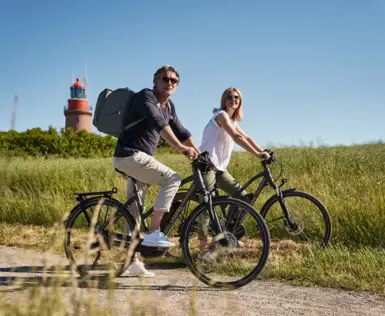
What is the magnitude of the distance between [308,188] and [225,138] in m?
3.59

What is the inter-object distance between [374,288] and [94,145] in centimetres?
2773

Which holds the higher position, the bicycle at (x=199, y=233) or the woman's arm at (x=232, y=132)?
the woman's arm at (x=232, y=132)

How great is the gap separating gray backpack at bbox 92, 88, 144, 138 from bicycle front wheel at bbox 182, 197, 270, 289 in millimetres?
1114

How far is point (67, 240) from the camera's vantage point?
4918mm

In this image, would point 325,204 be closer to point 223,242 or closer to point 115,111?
point 223,242

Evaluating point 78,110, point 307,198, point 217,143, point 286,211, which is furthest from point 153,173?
point 78,110

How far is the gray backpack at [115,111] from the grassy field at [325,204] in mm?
1070

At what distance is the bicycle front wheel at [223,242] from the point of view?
14.1ft

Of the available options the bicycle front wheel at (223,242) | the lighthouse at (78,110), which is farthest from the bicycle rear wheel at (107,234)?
the lighthouse at (78,110)

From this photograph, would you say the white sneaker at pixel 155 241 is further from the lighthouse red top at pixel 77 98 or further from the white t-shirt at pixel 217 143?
the lighthouse red top at pixel 77 98

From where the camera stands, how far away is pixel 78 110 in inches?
2276

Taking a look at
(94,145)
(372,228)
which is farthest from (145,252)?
(94,145)

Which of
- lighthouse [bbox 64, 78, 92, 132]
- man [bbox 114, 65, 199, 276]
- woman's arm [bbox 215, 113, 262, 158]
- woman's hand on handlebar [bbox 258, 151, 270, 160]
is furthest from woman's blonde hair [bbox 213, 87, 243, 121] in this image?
lighthouse [bbox 64, 78, 92, 132]

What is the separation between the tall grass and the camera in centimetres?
605
